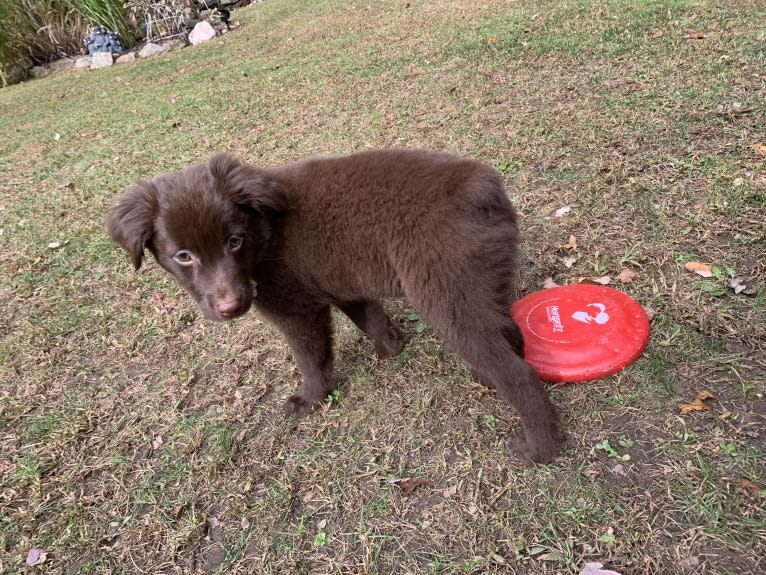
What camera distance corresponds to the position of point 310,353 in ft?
9.67

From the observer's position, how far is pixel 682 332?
2.87m

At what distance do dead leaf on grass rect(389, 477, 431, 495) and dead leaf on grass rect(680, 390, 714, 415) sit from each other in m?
1.27

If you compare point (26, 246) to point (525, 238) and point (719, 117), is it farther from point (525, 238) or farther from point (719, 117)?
point (719, 117)

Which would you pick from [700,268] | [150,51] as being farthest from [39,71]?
[700,268]

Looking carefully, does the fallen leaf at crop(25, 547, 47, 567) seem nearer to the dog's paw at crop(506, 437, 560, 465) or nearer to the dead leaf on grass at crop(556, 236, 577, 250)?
the dog's paw at crop(506, 437, 560, 465)

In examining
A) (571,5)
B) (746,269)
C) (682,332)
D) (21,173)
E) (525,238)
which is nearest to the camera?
(682,332)

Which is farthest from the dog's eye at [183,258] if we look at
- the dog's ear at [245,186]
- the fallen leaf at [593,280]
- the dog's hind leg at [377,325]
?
the fallen leaf at [593,280]

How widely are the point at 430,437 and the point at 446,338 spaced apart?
2.11 ft

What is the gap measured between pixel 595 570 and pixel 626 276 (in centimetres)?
194

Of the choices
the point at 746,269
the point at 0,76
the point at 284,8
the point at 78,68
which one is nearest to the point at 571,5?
the point at 746,269

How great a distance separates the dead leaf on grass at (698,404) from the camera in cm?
248

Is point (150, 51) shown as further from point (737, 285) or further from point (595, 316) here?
point (737, 285)

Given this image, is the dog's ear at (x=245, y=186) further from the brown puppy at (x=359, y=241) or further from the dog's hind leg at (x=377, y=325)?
the dog's hind leg at (x=377, y=325)

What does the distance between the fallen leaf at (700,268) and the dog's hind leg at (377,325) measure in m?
1.85
